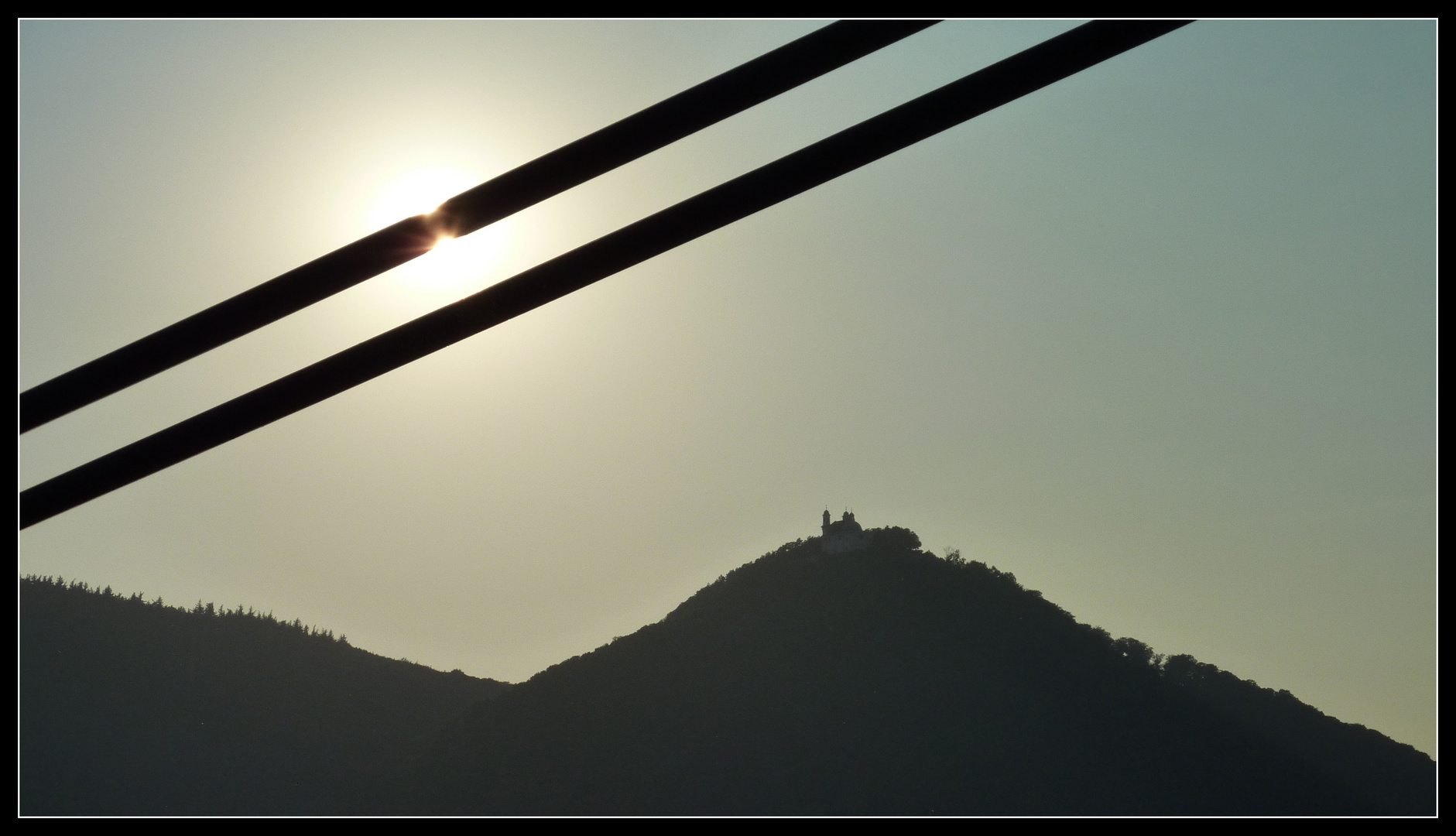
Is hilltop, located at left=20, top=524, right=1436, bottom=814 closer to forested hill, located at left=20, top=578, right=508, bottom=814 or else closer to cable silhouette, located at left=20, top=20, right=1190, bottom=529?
forested hill, located at left=20, top=578, right=508, bottom=814

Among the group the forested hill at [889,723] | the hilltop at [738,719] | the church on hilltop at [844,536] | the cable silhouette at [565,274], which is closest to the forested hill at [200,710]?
the hilltop at [738,719]

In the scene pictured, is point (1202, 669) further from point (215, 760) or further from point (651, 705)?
point (215, 760)

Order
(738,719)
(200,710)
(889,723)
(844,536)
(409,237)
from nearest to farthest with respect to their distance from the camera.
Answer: (409,237)
(200,710)
(889,723)
(738,719)
(844,536)

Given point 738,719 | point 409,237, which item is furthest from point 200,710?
point 409,237

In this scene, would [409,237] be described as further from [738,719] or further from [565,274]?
[738,719]

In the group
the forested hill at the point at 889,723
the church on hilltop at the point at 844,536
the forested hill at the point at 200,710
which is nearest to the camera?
the forested hill at the point at 200,710

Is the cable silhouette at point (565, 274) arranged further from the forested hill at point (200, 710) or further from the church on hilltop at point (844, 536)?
the church on hilltop at point (844, 536)
